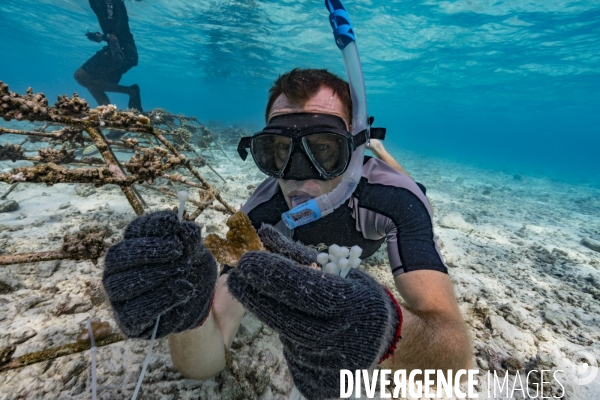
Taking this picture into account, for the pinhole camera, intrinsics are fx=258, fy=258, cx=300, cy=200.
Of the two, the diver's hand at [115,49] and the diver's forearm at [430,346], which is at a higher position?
the diver's forearm at [430,346]

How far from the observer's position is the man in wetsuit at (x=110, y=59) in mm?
10406

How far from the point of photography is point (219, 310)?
2.38 meters

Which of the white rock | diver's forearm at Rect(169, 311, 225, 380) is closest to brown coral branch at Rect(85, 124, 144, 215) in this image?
diver's forearm at Rect(169, 311, 225, 380)

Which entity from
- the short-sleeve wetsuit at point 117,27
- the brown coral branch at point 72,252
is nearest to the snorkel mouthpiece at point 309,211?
the brown coral branch at point 72,252

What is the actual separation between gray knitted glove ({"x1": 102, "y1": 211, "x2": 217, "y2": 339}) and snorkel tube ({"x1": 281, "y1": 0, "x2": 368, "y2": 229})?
1403 mm

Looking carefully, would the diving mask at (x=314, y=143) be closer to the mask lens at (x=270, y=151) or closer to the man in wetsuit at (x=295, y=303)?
the mask lens at (x=270, y=151)

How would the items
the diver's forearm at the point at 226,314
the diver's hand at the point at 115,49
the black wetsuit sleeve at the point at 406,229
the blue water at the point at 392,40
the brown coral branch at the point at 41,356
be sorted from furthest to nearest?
the blue water at the point at 392,40
the diver's hand at the point at 115,49
the diver's forearm at the point at 226,314
the black wetsuit sleeve at the point at 406,229
the brown coral branch at the point at 41,356

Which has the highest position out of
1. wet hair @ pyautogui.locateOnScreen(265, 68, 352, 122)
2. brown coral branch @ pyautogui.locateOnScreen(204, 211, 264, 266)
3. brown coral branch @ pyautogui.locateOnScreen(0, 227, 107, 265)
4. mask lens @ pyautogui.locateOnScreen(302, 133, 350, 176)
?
wet hair @ pyautogui.locateOnScreen(265, 68, 352, 122)

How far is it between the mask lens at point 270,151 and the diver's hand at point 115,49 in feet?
38.6

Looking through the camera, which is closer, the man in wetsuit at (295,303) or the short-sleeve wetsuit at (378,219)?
the man in wetsuit at (295,303)

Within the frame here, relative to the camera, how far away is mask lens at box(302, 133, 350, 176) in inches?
114

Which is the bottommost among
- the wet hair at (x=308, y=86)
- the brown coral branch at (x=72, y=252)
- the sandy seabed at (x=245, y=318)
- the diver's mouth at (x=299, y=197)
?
the sandy seabed at (x=245, y=318)

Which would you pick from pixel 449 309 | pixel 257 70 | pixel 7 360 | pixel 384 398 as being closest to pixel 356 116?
pixel 449 309

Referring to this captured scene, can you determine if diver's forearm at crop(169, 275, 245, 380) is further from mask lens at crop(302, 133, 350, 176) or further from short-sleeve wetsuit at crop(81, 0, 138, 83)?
short-sleeve wetsuit at crop(81, 0, 138, 83)
